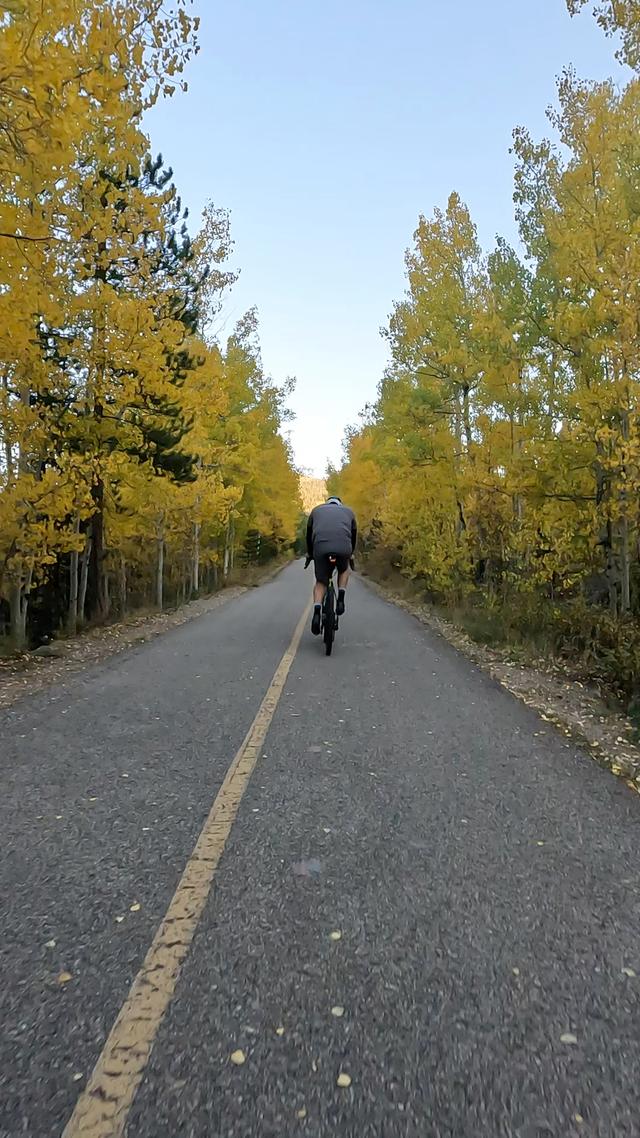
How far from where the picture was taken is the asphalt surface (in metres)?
1.66

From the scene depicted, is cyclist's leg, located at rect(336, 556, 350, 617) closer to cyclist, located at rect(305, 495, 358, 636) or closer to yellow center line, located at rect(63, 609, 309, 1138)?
cyclist, located at rect(305, 495, 358, 636)

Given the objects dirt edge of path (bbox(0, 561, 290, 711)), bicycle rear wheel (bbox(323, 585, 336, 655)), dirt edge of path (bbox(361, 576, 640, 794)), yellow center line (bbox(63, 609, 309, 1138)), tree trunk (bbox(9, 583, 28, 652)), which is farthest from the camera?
tree trunk (bbox(9, 583, 28, 652))

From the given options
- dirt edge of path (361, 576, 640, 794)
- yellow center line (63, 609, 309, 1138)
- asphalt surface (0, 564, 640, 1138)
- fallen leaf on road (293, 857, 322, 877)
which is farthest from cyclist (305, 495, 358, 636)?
fallen leaf on road (293, 857, 322, 877)

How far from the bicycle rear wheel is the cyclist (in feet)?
0.27

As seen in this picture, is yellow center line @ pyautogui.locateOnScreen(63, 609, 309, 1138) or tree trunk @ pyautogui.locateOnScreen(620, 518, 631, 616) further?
tree trunk @ pyautogui.locateOnScreen(620, 518, 631, 616)

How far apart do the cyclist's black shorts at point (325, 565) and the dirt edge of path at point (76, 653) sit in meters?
3.05

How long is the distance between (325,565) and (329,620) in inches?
28.7

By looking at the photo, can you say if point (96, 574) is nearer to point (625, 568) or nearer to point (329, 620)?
point (329, 620)

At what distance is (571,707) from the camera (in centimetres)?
607

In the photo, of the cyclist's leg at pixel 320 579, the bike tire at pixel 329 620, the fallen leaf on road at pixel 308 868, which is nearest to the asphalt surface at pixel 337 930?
the fallen leaf on road at pixel 308 868

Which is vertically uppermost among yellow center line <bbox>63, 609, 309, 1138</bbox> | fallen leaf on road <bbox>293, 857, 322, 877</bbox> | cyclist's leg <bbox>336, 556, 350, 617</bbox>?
cyclist's leg <bbox>336, 556, 350, 617</bbox>

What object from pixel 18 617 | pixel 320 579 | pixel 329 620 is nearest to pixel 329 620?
pixel 329 620

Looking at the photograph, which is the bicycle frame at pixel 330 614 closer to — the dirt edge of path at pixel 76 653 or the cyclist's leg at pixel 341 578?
the cyclist's leg at pixel 341 578

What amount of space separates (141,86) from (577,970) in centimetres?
670
